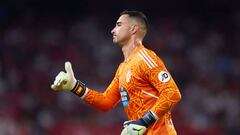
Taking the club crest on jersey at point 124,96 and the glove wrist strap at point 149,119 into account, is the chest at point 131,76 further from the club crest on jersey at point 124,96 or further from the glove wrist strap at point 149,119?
the glove wrist strap at point 149,119

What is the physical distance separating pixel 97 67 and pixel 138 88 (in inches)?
278

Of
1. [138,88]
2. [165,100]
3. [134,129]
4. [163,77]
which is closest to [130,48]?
[138,88]

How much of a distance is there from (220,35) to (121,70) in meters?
8.15

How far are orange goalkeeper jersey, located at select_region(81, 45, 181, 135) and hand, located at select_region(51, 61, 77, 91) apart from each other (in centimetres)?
49

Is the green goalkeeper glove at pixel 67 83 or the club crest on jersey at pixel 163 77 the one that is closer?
the club crest on jersey at pixel 163 77

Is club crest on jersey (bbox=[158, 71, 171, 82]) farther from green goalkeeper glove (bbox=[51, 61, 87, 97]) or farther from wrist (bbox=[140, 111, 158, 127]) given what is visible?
green goalkeeper glove (bbox=[51, 61, 87, 97])

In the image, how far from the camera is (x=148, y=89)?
6.76 m

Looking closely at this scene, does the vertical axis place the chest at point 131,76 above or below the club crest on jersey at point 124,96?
above

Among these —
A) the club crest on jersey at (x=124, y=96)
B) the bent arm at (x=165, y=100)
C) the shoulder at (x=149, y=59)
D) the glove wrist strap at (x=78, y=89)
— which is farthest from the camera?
the glove wrist strap at (x=78, y=89)

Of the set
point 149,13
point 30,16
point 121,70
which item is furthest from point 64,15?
point 121,70

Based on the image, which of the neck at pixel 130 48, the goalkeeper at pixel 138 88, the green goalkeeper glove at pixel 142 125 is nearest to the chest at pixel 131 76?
the goalkeeper at pixel 138 88

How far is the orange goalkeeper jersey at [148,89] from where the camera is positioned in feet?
21.4

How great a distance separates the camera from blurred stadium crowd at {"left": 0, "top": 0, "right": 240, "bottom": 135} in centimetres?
1248

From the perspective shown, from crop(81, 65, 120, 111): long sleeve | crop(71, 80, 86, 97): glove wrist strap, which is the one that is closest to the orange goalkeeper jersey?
crop(81, 65, 120, 111): long sleeve
